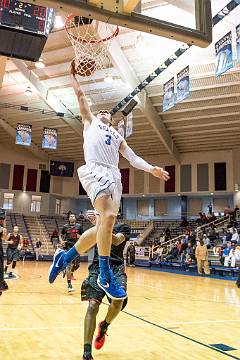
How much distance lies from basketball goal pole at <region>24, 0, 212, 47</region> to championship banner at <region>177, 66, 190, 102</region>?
386 inches

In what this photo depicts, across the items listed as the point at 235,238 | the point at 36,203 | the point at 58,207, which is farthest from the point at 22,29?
the point at 58,207

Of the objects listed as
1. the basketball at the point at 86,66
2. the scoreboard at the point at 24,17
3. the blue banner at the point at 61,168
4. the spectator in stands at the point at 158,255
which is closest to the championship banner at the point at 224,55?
the basketball at the point at 86,66

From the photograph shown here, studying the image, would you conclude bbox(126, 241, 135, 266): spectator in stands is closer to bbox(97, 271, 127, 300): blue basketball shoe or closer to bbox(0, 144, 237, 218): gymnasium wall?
bbox(0, 144, 237, 218): gymnasium wall

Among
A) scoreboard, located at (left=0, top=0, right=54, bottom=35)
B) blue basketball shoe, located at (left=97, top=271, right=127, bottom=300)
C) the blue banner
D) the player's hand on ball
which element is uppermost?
the blue banner

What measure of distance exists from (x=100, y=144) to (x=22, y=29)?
363cm

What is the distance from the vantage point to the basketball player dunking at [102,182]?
3189 mm

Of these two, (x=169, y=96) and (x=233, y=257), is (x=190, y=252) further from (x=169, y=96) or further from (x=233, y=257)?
(x=169, y=96)

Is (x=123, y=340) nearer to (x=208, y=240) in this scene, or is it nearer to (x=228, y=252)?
(x=228, y=252)

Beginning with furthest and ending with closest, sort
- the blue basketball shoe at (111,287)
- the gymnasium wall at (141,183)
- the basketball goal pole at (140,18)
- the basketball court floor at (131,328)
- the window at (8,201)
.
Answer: the window at (8,201)
the gymnasium wall at (141,183)
the basketball court floor at (131,328)
the basketball goal pole at (140,18)
the blue basketball shoe at (111,287)

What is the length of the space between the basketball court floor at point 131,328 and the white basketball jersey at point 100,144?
195 cm

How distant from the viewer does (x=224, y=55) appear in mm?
11016

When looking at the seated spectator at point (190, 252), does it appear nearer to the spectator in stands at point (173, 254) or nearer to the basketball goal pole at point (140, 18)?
the spectator in stands at point (173, 254)

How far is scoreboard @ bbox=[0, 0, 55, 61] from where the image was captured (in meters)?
6.02

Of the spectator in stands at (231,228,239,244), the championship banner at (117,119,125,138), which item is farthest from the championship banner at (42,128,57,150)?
A: the spectator in stands at (231,228,239,244)
